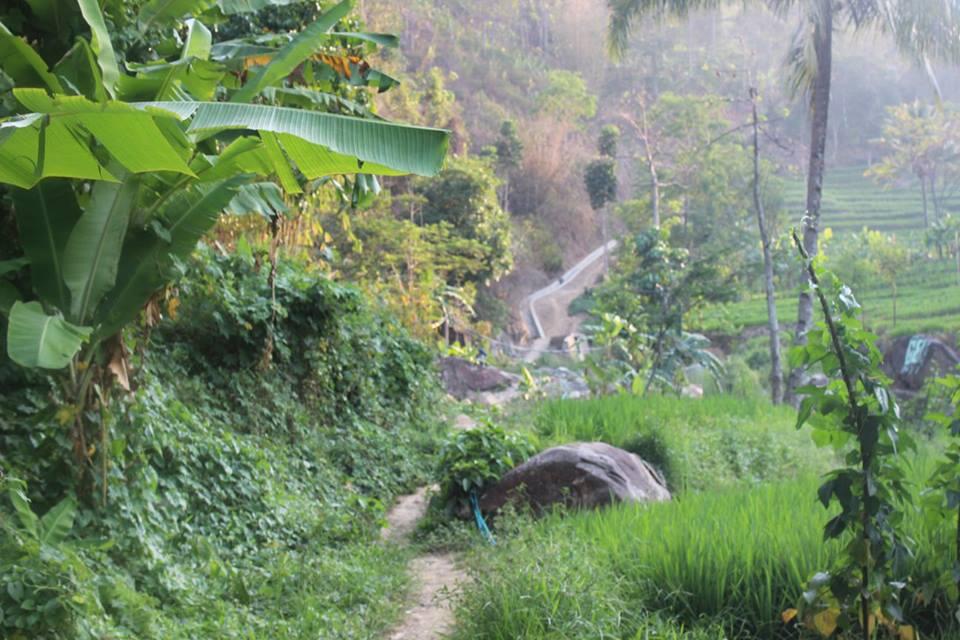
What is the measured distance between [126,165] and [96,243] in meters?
0.99

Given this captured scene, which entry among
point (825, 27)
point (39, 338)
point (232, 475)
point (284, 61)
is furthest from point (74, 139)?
point (825, 27)

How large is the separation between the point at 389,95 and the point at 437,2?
29.8 m

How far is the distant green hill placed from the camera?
46844 millimetres

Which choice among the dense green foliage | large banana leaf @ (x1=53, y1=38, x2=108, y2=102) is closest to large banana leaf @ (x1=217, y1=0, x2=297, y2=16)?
large banana leaf @ (x1=53, y1=38, x2=108, y2=102)

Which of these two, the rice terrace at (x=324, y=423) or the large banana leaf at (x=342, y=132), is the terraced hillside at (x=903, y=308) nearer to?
the rice terrace at (x=324, y=423)

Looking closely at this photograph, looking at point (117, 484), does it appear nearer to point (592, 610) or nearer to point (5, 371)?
point (5, 371)

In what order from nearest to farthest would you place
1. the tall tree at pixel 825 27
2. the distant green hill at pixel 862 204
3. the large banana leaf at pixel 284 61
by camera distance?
the large banana leaf at pixel 284 61 < the tall tree at pixel 825 27 < the distant green hill at pixel 862 204

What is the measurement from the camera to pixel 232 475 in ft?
20.1

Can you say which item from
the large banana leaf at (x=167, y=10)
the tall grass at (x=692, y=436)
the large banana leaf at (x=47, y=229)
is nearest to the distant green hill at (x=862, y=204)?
the tall grass at (x=692, y=436)

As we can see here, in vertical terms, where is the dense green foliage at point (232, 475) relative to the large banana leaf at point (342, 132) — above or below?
below

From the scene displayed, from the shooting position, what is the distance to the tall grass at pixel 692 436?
868cm

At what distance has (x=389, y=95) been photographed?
2309cm

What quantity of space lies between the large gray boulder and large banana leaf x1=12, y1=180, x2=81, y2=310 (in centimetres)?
393

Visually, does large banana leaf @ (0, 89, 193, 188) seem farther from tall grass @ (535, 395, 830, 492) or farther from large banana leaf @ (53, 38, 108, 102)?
tall grass @ (535, 395, 830, 492)
